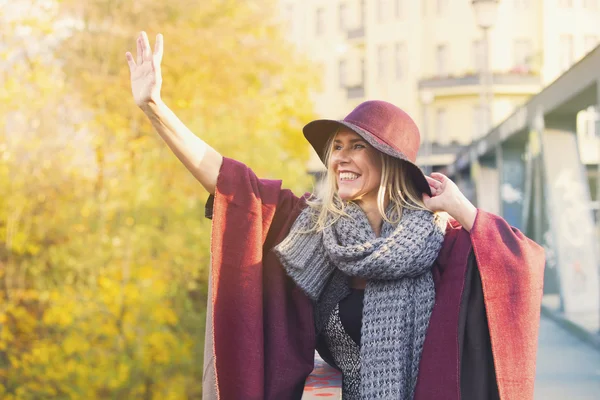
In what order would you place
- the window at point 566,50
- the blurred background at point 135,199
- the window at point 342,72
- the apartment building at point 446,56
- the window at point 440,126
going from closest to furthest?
the blurred background at point 135,199, the window at point 566,50, the apartment building at point 446,56, the window at point 440,126, the window at point 342,72

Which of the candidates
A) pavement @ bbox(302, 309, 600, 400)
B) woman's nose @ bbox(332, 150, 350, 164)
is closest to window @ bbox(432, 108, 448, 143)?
pavement @ bbox(302, 309, 600, 400)

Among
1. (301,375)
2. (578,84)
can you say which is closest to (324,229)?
(301,375)

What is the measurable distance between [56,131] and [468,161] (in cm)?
1074

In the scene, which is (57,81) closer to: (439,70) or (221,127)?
(221,127)

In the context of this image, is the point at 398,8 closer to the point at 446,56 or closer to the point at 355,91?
the point at 446,56

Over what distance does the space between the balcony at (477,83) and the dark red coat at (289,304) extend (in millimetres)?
34878

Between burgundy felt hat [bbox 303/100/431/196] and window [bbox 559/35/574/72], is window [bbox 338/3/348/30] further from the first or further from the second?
burgundy felt hat [bbox 303/100/431/196]

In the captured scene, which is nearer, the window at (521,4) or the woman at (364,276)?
the woman at (364,276)

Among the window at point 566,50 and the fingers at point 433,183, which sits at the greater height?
the window at point 566,50

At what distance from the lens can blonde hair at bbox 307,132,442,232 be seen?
3.26 metres

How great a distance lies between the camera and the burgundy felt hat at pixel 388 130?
3174 millimetres

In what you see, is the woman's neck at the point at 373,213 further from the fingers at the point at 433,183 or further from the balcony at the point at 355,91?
the balcony at the point at 355,91

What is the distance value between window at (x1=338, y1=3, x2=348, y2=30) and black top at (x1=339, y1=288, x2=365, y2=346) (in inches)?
1628

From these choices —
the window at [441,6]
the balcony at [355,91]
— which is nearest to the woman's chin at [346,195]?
the window at [441,6]
